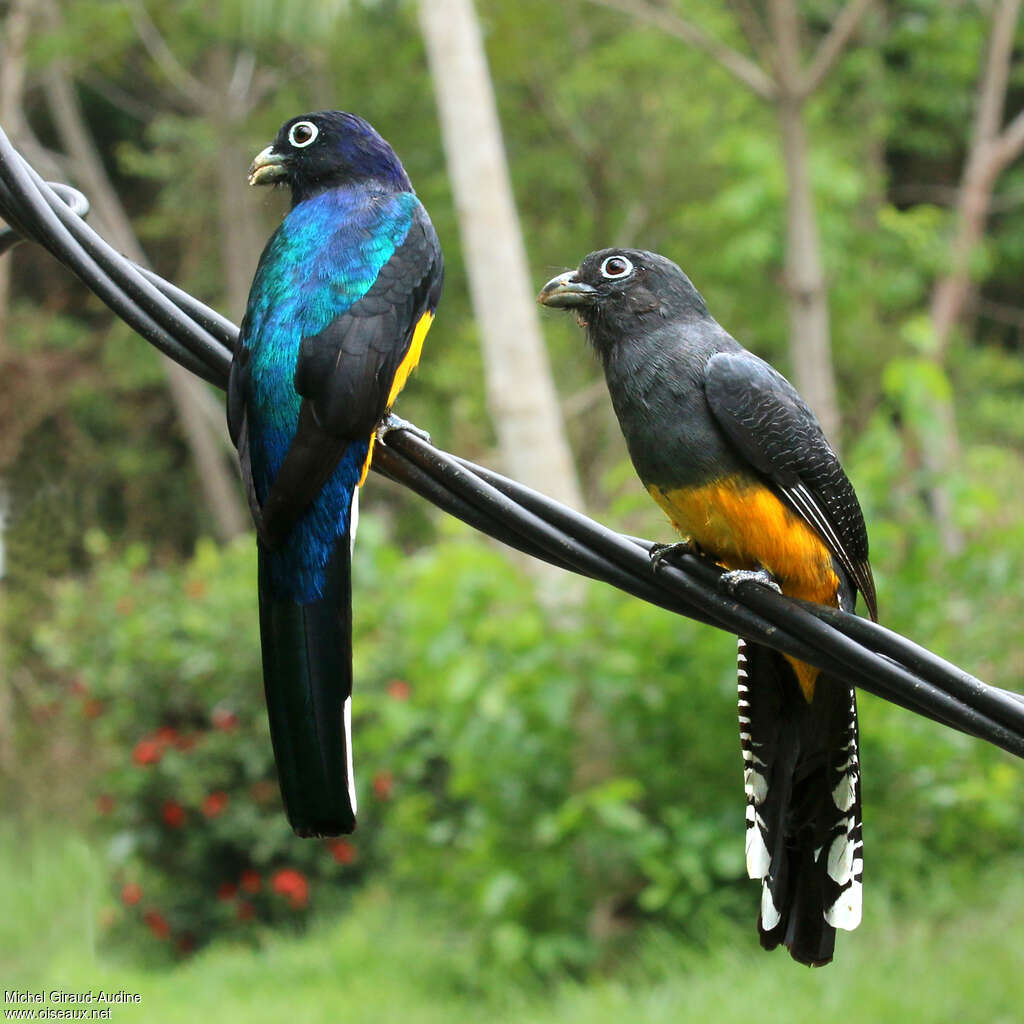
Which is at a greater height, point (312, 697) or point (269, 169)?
point (269, 169)

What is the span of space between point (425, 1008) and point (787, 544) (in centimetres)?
375

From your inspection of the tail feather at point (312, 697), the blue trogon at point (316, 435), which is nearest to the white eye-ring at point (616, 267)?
the blue trogon at point (316, 435)

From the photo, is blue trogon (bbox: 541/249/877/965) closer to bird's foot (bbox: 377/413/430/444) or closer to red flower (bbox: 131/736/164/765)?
bird's foot (bbox: 377/413/430/444)

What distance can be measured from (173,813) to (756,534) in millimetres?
5453

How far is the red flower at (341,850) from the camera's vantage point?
23.8 feet

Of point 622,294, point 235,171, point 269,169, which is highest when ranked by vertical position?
point 235,171

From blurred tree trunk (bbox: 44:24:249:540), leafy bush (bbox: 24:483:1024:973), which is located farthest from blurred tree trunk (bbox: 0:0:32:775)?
leafy bush (bbox: 24:483:1024:973)

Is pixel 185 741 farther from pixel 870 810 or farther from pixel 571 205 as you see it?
pixel 571 205

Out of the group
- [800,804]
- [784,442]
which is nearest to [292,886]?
[800,804]

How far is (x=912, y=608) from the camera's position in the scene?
16.9 feet

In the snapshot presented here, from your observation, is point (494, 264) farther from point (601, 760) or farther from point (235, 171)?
point (235, 171)

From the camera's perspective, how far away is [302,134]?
2760 millimetres

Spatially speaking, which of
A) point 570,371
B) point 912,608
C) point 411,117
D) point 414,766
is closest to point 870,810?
point 912,608

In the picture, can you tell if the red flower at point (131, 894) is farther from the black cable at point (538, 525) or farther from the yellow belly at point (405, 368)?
the black cable at point (538, 525)
